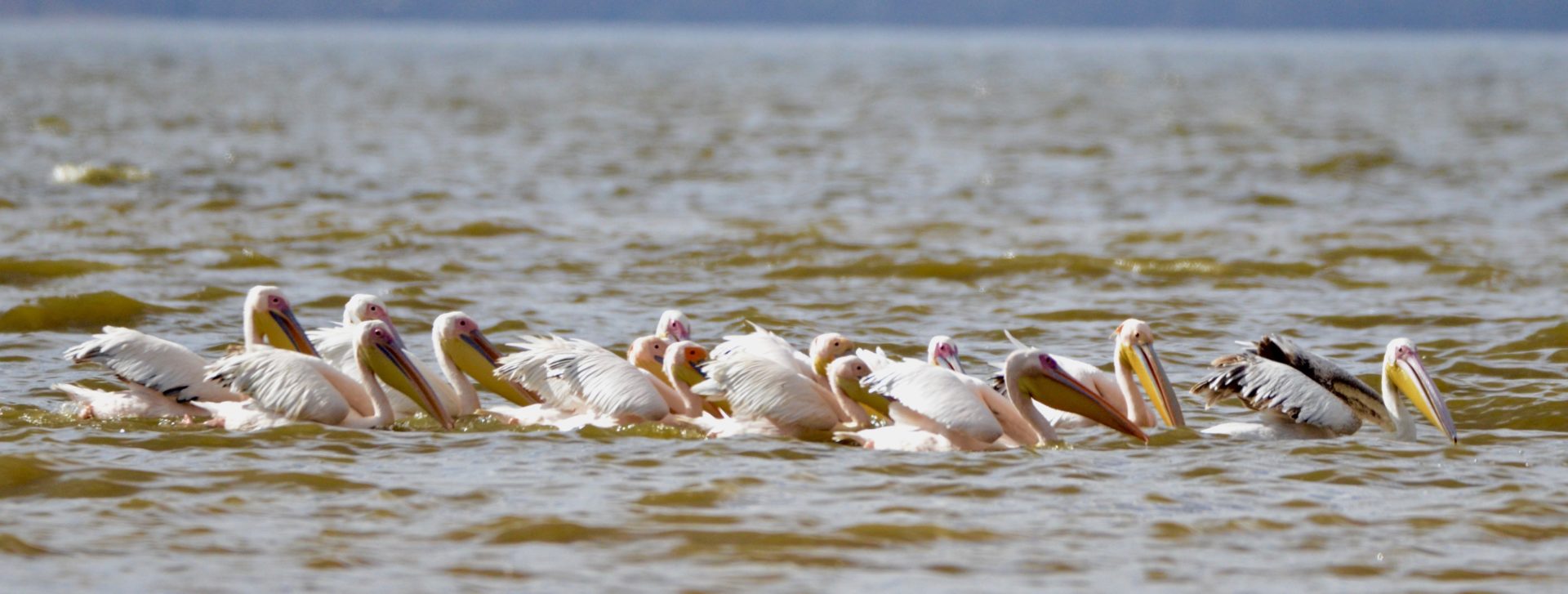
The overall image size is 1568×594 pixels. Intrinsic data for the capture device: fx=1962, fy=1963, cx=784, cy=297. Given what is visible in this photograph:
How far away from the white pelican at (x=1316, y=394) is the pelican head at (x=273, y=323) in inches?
123

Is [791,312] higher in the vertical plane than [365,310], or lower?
lower

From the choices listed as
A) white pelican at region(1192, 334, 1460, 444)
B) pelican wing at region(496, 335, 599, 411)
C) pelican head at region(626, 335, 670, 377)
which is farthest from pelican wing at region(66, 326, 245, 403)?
white pelican at region(1192, 334, 1460, 444)

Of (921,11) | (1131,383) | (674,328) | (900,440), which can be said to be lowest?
(900,440)

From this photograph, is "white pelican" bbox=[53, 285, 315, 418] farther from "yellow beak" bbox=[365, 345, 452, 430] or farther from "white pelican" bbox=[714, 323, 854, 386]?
"white pelican" bbox=[714, 323, 854, 386]

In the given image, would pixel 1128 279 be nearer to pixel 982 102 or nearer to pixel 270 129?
pixel 270 129

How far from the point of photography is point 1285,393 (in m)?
6.42

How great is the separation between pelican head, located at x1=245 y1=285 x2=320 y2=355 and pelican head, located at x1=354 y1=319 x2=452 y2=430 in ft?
1.58

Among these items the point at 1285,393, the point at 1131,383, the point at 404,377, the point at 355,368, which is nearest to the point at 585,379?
the point at 404,377

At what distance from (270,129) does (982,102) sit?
52.3 ft

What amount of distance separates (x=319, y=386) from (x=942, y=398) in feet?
6.58

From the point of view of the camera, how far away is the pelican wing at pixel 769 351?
671cm

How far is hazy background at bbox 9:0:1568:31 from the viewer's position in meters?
176

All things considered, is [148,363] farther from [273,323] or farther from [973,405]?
[973,405]

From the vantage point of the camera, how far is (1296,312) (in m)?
9.73
